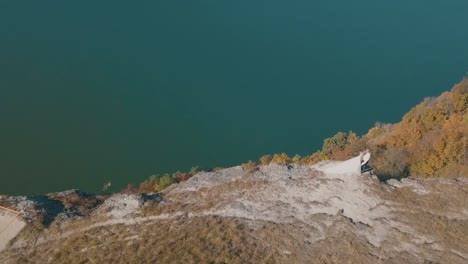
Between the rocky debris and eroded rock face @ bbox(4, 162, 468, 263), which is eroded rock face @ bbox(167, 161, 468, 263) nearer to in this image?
eroded rock face @ bbox(4, 162, 468, 263)

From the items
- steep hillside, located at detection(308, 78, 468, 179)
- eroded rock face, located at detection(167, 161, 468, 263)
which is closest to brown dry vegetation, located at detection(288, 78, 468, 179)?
steep hillside, located at detection(308, 78, 468, 179)

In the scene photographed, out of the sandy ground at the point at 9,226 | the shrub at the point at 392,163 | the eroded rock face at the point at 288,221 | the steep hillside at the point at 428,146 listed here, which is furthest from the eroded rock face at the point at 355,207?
the sandy ground at the point at 9,226

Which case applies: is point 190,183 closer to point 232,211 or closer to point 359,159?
point 232,211

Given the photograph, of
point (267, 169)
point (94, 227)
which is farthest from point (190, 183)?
point (94, 227)

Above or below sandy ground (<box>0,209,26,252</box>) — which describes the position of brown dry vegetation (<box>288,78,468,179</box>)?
above

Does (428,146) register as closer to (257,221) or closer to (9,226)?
(257,221)
